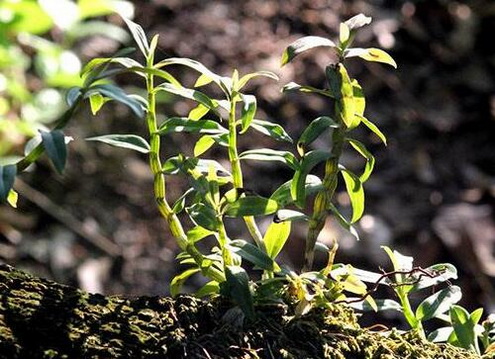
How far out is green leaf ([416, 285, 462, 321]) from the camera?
1.01 meters

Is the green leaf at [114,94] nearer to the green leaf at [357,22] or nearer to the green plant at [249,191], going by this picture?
the green plant at [249,191]

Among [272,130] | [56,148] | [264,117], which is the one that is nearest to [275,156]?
[272,130]

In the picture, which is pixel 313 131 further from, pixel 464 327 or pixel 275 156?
pixel 464 327

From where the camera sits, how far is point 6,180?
818 millimetres

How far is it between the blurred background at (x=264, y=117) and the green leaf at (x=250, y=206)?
1468 millimetres

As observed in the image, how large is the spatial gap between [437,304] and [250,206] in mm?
245

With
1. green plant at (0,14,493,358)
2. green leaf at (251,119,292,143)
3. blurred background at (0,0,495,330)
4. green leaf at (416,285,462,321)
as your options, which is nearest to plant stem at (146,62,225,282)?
green plant at (0,14,493,358)

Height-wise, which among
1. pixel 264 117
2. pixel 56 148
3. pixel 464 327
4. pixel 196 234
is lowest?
pixel 264 117

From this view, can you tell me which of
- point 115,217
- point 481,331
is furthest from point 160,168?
point 115,217

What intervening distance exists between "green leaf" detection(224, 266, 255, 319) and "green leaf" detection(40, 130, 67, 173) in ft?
0.60

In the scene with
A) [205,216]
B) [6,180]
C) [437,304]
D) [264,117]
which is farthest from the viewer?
[264,117]

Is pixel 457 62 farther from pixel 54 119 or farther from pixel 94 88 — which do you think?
pixel 94 88

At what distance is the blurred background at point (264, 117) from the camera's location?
2895 mm

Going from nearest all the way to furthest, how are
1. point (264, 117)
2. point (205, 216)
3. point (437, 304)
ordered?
point (205, 216)
point (437, 304)
point (264, 117)
